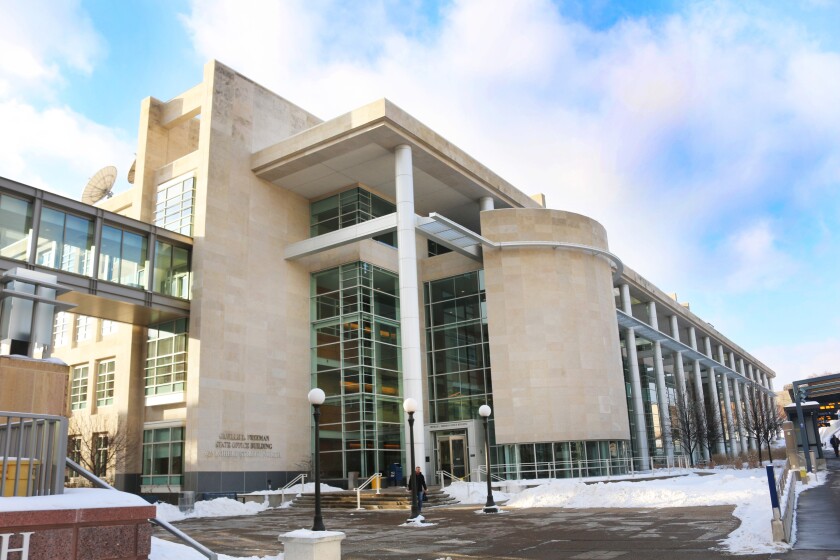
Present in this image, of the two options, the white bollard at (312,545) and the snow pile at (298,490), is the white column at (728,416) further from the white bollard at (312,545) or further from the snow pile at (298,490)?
the white bollard at (312,545)

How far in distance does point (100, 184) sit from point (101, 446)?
72.1ft

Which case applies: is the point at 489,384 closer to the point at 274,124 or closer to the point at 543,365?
the point at 543,365

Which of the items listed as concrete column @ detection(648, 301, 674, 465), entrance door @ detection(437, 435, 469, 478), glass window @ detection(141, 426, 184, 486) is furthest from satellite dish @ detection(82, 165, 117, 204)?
concrete column @ detection(648, 301, 674, 465)

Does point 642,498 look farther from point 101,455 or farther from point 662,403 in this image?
point 662,403

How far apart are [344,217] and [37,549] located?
33055 mm

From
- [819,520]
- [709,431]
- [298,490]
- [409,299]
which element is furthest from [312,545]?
[709,431]

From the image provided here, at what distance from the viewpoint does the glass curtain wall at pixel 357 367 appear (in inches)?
1443

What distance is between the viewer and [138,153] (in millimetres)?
41281

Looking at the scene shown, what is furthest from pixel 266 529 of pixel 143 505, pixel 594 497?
pixel 143 505

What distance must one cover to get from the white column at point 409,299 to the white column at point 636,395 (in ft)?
63.4

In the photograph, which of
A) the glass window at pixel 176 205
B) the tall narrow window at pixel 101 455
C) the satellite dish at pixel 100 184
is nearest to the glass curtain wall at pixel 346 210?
the glass window at pixel 176 205

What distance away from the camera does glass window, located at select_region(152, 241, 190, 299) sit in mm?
34062

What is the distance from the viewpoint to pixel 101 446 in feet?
111

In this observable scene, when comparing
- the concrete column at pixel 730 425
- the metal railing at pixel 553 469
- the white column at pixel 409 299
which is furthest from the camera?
the concrete column at pixel 730 425
